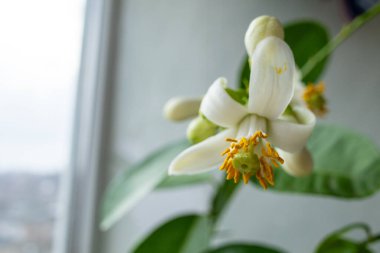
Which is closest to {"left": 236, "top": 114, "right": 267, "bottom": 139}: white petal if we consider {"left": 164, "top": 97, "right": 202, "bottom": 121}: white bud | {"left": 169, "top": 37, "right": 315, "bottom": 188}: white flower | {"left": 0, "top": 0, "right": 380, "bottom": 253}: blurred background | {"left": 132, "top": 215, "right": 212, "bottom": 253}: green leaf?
{"left": 169, "top": 37, "right": 315, "bottom": 188}: white flower

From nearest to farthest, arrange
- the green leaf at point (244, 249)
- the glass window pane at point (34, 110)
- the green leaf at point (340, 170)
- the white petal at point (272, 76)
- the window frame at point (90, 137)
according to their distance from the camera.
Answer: the white petal at point (272, 76) < the green leaf at point (340, 170) < the green leaf at point (244, 249) < the glass window pane at point (34, 110) < the window frame at point (90, 137)

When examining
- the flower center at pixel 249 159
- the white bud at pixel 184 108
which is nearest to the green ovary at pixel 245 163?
the flower center at pixel 249 159

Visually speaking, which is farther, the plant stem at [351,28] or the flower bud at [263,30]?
the plant stem at [351,28]

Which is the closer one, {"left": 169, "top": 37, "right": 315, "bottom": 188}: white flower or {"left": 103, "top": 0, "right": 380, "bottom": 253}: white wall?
{"left": 169, "top": 37, "right": 315, "bottom": 188}: white flower

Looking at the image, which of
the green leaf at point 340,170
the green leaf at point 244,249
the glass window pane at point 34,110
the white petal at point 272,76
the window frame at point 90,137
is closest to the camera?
the white petal at point 272,76

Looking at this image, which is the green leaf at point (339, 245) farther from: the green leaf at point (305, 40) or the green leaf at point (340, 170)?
the green leaf at point (305, 40)

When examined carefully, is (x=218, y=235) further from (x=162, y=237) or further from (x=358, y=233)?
(x=162, y=237)

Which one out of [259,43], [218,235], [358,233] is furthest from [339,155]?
[218,235]

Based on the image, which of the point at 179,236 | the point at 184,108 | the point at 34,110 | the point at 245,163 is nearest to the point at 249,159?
the point at 245,163

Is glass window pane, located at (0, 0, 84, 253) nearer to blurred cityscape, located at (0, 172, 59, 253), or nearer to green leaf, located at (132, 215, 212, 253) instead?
blurred cityscape, located at (0, 172, 59, 253)
